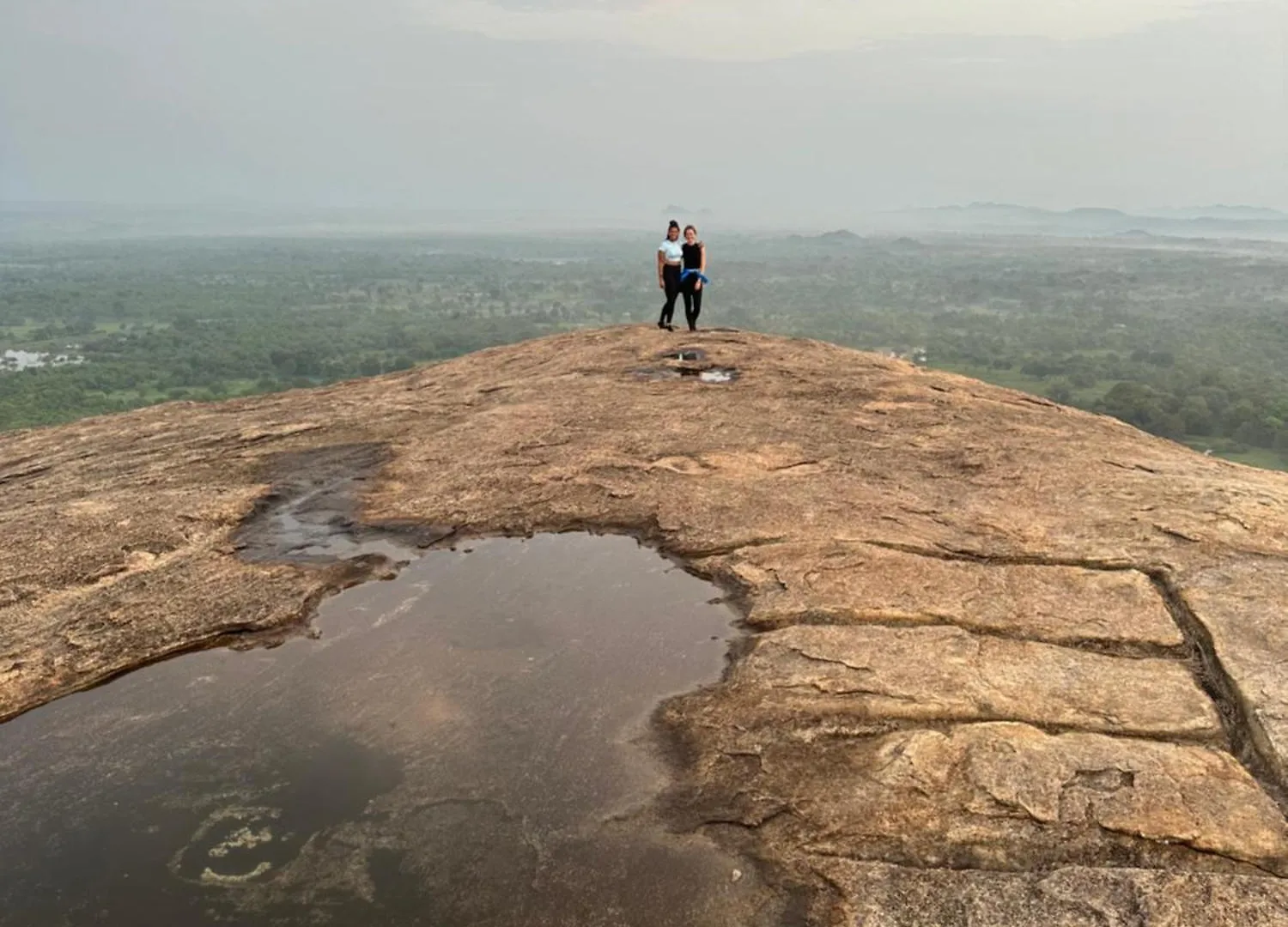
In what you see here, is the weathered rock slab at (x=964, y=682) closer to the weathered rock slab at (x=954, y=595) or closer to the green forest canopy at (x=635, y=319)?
the weathered rock slab at (x=954, y=595)

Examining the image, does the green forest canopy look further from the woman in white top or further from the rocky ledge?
the rocky ledge

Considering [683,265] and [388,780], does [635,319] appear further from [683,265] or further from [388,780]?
[388,780]

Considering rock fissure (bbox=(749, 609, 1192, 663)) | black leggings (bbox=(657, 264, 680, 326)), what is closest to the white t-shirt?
black leggings (bbox=(657, 264, 680, 326))

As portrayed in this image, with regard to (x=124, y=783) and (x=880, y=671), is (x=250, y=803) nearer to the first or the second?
(x=124, y=783)

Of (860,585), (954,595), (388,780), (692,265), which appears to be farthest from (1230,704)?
(692,265)

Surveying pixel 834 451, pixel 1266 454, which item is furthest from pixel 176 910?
pixel 1266 454

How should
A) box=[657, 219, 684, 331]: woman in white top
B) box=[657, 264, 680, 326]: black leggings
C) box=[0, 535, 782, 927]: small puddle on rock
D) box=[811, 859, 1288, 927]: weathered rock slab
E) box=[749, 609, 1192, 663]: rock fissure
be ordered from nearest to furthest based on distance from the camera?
box=[811, 859, 1288, 927]: weathered rock slab
box=[0, 535, 782, 927]: small puddle on rock
box=[749, 609, 1192, 663]: rock fissure
box=[657, 219, 684, 331]: woman in white top
box=[657, 264, 680, 326]: black leggings
